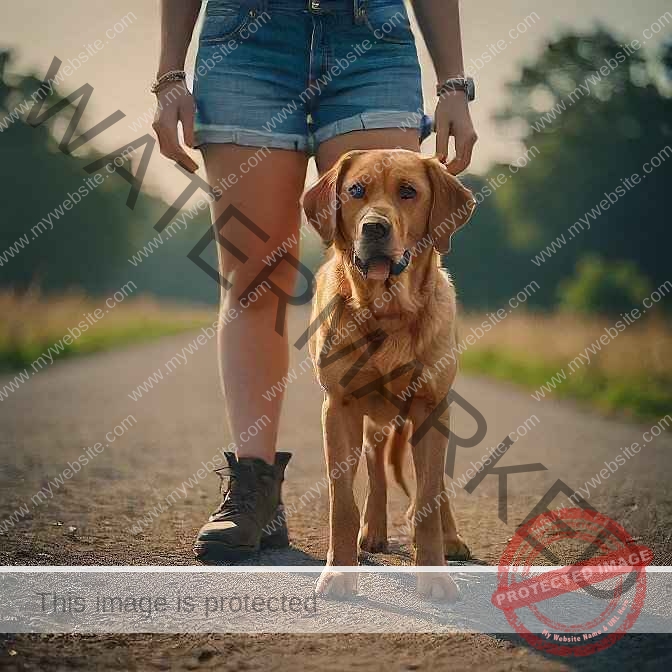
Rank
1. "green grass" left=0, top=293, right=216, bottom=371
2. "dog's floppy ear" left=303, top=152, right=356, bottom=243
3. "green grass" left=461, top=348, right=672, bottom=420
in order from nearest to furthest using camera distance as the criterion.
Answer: "dog's floppy ear" left=303, top=152, right=356, bottom=243 → "green grass" left=461, top=348, right=672, bottom=420 → "green grass" left=0, top=293, right=216, bottom=371

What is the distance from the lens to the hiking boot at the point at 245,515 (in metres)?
2.85

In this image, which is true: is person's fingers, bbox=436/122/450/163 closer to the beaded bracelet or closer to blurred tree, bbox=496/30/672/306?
the beaded bracelet

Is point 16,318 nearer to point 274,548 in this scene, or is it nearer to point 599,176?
point 274,548

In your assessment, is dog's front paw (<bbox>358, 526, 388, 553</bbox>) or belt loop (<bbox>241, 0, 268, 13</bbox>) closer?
belt loop (<bbox>241, 0, 268, 13</bbox>)

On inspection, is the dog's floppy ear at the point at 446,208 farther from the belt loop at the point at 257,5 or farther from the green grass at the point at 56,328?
the green grass at the point at 56,328

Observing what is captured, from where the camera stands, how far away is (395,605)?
2377 millimetres

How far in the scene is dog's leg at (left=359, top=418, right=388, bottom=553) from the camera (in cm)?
310

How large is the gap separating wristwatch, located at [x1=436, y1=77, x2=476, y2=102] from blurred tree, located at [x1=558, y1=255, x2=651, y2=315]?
9740mm

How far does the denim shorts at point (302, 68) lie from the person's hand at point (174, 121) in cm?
6

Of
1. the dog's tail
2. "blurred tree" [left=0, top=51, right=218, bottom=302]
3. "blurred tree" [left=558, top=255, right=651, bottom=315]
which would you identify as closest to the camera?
the dog's tail

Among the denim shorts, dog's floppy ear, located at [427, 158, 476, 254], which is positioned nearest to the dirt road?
dog's floppy ear, located at [427, 158, 476, 254]

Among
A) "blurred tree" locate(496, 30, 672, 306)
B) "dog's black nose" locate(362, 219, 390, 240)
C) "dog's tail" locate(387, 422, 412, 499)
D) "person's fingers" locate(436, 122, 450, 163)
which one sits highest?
"blurred tree" locate(496, 30, 672, 306)

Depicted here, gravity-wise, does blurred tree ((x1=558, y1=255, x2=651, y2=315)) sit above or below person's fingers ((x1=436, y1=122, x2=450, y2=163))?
above

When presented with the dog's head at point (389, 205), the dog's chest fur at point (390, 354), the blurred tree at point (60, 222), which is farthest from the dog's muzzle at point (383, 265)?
the blurred tree at point (60, 222)
